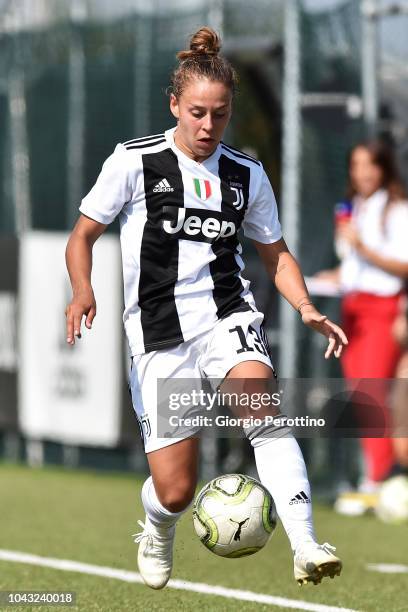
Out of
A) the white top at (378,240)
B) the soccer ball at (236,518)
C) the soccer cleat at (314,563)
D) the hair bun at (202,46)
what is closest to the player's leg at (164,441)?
the soccer ball at (236,518)

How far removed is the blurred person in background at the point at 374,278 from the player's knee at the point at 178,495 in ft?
14.0

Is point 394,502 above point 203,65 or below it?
below

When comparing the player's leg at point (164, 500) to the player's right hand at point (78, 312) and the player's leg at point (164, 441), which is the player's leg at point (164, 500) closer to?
the player's leg at point (164, 441)

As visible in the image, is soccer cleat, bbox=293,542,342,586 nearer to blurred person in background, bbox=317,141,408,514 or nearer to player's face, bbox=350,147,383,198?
blurred person in background, bbox=317,141,408,514

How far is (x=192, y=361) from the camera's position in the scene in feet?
18.8

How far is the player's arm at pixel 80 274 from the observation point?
538 cm

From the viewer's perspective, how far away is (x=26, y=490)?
11.2 m

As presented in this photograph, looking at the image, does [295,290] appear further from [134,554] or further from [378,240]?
[378,240]

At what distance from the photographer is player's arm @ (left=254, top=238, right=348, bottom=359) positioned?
5.43m

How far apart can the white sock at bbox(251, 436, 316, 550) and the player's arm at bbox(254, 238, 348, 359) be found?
0.39 metres

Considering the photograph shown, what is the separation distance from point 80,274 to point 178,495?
3.09 ft

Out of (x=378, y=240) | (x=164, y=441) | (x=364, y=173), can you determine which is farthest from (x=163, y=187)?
(x=378, y=240)

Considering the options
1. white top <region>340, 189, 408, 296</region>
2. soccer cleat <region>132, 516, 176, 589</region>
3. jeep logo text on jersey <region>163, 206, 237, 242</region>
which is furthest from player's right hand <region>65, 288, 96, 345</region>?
white top <region>340, 189, 408, 296</region>

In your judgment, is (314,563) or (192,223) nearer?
(314,563)
